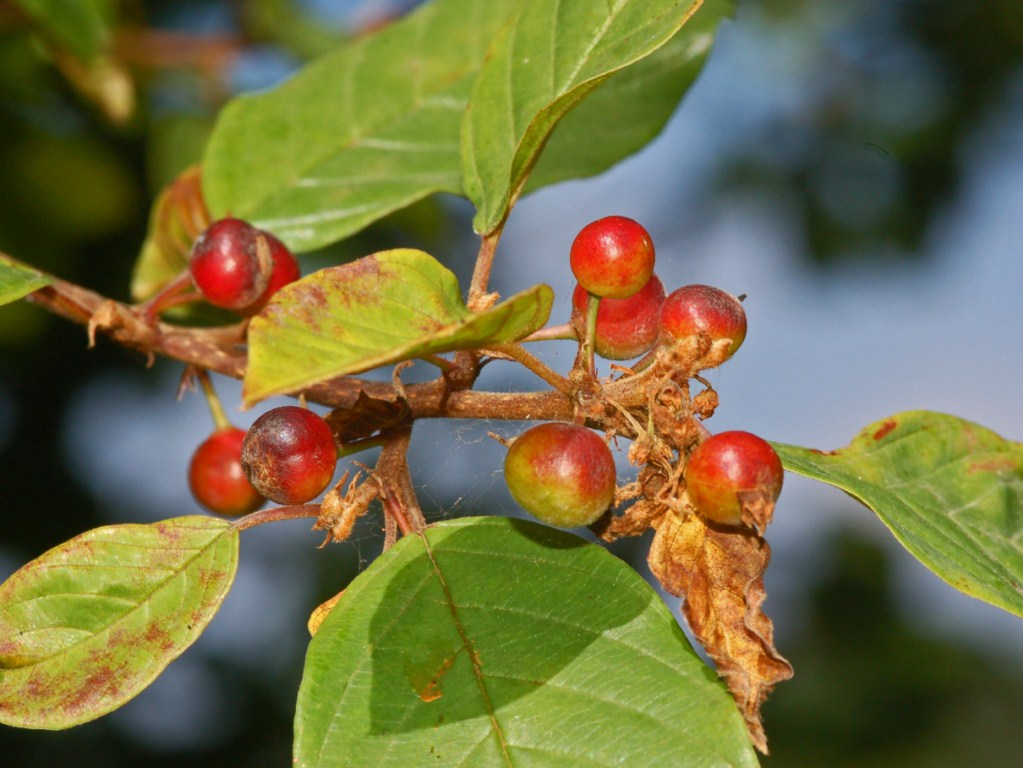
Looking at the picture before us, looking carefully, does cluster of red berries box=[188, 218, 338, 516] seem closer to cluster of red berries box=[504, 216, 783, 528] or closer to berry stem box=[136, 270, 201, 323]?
berry stem box=[136, 270, 201, 323]

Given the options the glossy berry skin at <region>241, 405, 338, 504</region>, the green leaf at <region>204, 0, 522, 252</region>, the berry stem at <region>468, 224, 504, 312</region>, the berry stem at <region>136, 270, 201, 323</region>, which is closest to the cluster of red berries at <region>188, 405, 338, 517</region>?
the glossy berry skin at <region>241, 405, 338, 504</region>

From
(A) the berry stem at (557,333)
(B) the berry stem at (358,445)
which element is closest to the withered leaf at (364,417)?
(B) the berry stem at (358,445)

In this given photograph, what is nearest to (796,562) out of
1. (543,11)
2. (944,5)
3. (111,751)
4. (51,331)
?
(944,5)

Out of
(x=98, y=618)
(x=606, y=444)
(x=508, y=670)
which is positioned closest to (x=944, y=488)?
(x=606, y=444)

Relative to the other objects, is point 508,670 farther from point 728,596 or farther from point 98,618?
point 98,618

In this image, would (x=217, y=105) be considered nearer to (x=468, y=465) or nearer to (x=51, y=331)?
(x=51, y=331)

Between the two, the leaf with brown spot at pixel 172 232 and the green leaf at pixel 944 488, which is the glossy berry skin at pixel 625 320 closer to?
the green leaf at pixel 944 488
